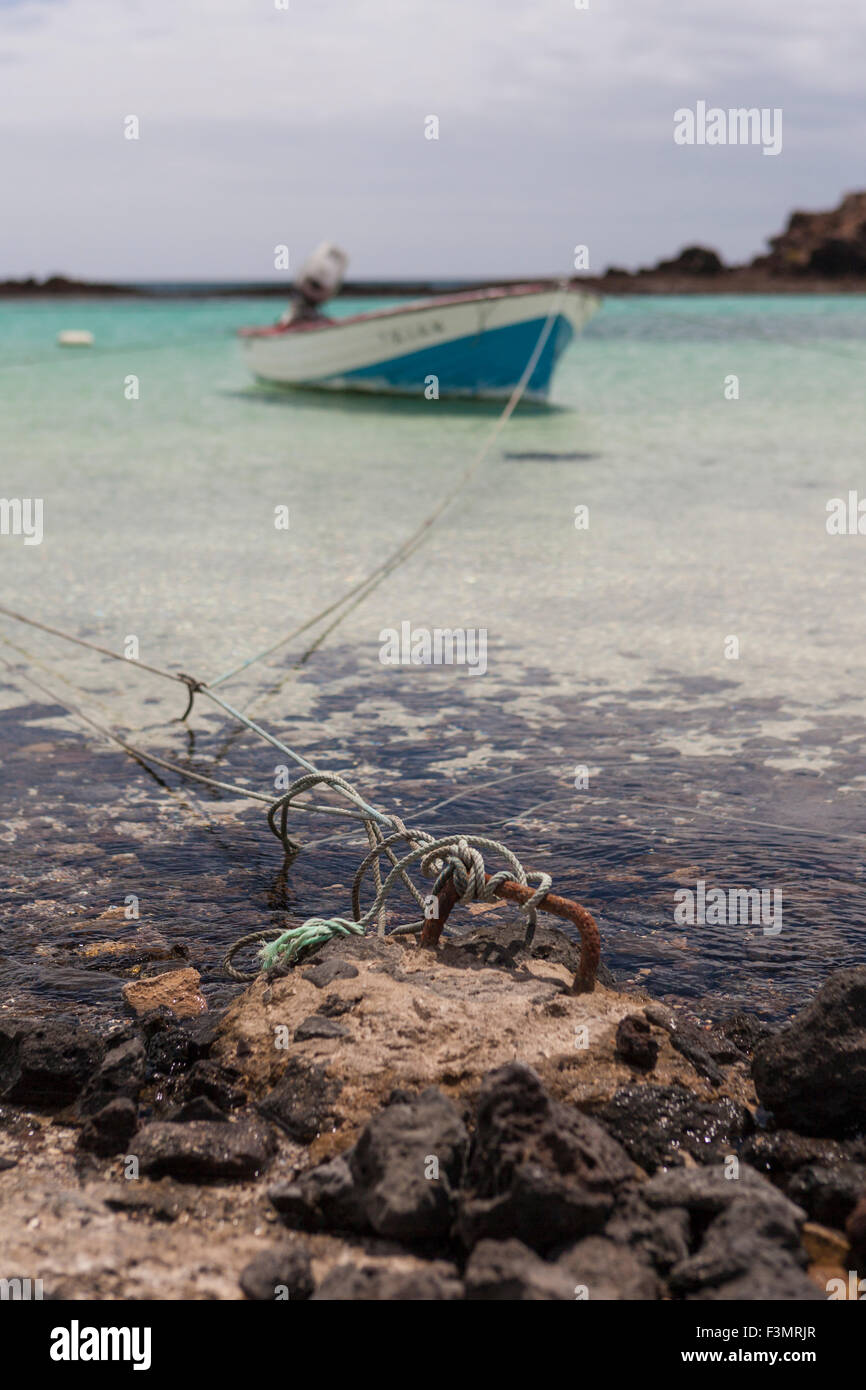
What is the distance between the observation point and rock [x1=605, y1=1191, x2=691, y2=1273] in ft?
7.98

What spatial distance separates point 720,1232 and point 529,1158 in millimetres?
369

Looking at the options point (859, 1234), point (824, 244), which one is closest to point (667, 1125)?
point (859, 1234)

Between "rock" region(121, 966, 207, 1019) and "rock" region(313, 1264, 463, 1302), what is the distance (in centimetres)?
117

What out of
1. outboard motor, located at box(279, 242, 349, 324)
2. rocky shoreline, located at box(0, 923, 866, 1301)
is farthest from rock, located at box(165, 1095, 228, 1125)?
outboard motor, located at box(279, 242, 349, 324)

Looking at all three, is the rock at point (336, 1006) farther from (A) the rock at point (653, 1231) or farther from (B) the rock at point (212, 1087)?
(A) the rock at point (653, 1231)

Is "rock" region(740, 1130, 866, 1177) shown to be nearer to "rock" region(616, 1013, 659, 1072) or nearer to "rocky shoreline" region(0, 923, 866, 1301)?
"rocky shoreline" region(0, 923, 866, 1301)

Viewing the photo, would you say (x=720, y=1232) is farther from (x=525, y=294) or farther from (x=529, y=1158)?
(x=525, y=294)

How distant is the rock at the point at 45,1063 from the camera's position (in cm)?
312

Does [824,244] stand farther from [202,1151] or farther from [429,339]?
[202,1151]

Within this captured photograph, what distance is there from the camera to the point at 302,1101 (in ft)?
9.63

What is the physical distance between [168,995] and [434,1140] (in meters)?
1.17

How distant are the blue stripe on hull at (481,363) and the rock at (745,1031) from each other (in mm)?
14894

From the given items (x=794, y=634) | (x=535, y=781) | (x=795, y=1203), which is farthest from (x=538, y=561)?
(x=795, y=1203)

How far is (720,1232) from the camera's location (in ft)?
7.95
